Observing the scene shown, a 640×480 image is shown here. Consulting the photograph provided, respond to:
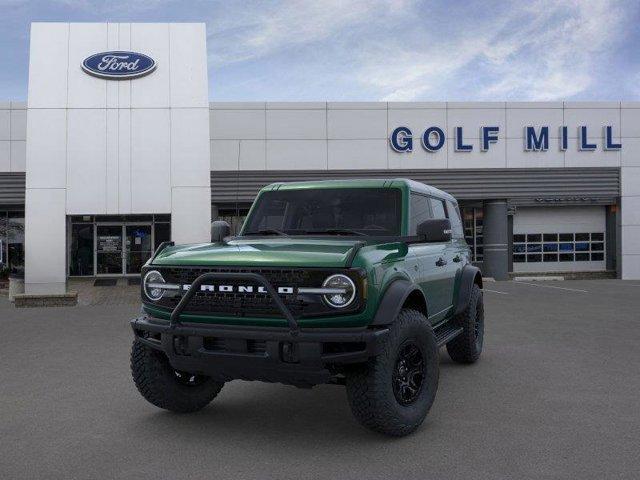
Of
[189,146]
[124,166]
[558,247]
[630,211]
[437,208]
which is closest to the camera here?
[437,208]

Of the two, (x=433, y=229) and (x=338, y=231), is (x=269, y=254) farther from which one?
(x=433, y=229)

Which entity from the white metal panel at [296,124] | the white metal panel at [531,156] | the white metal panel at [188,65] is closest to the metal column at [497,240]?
the white metal panel at [531,156]

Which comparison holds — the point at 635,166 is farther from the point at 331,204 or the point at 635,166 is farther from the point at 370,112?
the point at 331,204

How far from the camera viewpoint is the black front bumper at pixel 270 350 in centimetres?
385

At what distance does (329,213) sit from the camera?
532 cm

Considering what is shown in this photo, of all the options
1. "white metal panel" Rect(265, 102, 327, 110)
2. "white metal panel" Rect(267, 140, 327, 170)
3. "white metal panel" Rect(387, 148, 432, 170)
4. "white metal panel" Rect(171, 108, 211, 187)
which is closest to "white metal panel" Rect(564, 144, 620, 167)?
"white metal panel" Rect(387, 148, 432, 170)

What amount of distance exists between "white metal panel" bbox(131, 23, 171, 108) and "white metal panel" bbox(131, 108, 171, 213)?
0.47 meters

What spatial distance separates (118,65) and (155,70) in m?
1.08

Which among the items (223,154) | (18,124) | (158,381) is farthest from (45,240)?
(158,381)

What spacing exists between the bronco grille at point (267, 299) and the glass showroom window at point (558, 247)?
23593mm

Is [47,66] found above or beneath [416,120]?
above


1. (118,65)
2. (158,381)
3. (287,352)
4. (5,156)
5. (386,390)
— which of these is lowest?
(158,381)

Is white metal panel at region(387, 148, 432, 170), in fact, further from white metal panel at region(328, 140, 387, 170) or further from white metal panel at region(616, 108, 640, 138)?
white metal panel at region(616, 108, 640, 138)

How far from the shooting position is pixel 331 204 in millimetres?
5375
